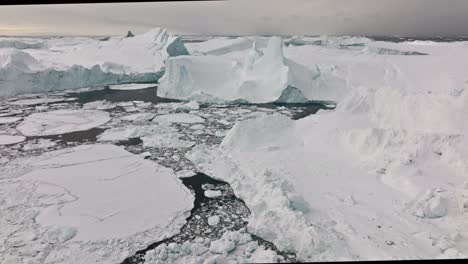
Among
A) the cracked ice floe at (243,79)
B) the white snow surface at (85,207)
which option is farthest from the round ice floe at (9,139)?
the cracked ice floe at (243,79)

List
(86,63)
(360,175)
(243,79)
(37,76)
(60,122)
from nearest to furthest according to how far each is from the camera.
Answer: (360,175)
(60,122)
(243,79)
(37,76)
(86,63)

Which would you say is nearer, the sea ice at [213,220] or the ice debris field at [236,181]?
the ice debris field at [236,181]

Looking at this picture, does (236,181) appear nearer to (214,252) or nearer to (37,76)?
(214,252)

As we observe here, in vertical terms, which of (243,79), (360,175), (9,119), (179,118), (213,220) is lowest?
(9,119)

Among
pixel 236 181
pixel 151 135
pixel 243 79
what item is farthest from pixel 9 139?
pixel 243 79

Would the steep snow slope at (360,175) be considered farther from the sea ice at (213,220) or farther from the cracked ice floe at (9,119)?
the cracked ice floe at (9,119)

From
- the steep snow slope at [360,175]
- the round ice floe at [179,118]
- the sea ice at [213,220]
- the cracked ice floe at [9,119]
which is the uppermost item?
the steep snow slope at [360,175]

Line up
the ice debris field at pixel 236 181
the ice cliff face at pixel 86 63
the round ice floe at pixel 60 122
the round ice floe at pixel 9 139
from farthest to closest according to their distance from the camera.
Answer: the ice cliff face at pixel 86 63
the round ice floe at pixel 60 122
the round ice floe at pixel 9 139
the ice debris field at pixel 236 181

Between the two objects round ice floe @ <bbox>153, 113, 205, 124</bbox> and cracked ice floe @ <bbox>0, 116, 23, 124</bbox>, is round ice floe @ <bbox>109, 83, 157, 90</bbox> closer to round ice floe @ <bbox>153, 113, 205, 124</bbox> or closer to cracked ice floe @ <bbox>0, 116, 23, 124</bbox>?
cracked ice floe @ <bbox>0, 116, 23, 124</bbox>
